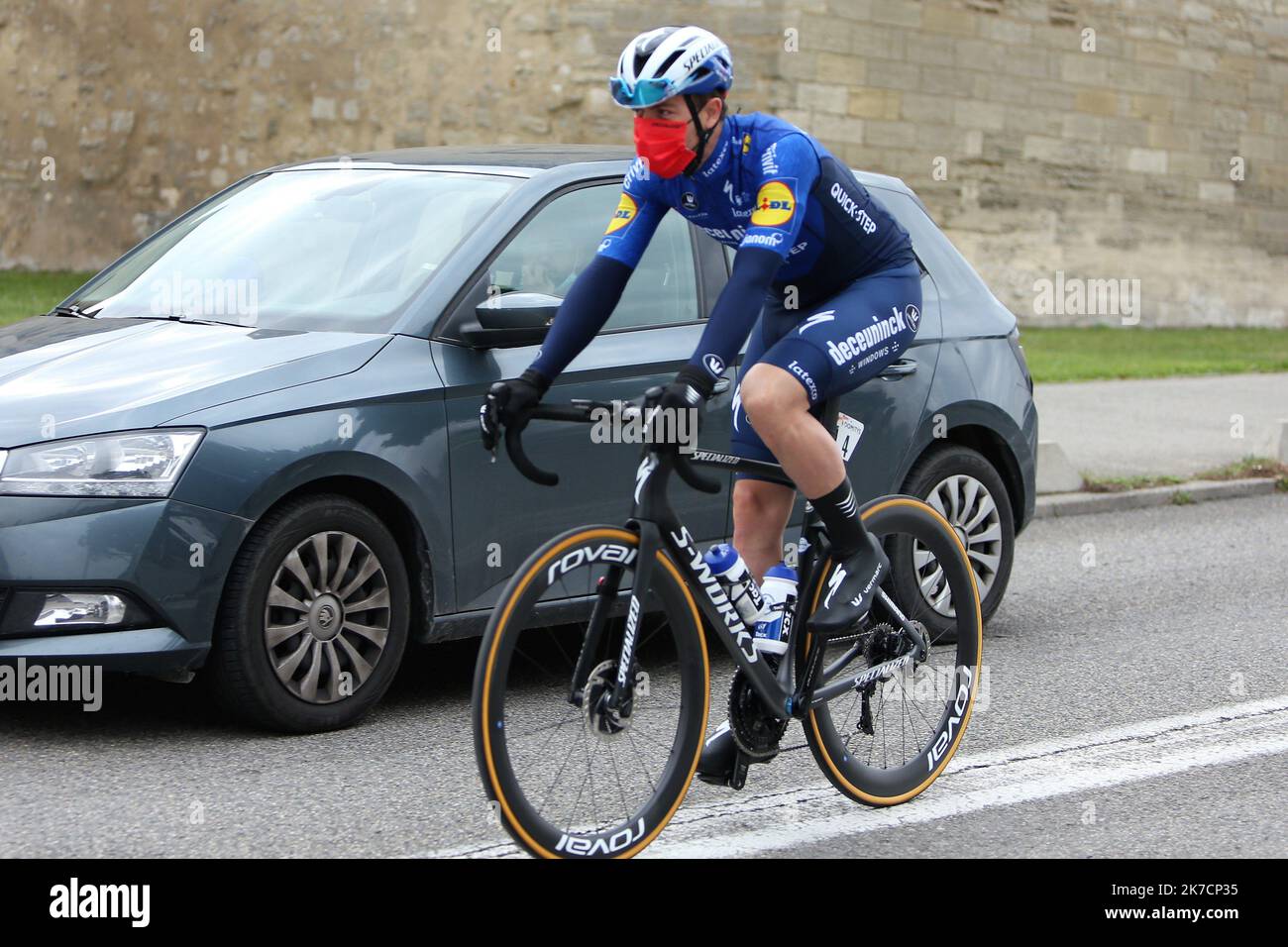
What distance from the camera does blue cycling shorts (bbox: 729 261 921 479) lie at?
4242mm

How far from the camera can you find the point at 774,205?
13.2 ft

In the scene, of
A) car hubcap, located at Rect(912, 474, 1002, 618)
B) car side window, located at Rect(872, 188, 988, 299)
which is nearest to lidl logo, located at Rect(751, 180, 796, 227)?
car hubcap, located at Rect(912, 474, 1002, 618)

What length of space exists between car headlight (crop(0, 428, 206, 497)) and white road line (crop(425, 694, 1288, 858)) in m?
1.41

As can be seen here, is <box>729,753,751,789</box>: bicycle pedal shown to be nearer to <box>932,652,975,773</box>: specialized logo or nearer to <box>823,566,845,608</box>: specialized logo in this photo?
<box>823,566,845,608</box>: specialized logo

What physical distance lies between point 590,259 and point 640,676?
2.42m

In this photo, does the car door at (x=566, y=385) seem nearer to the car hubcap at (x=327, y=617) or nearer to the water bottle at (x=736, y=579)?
the car hubcap at (x=327, y=617)

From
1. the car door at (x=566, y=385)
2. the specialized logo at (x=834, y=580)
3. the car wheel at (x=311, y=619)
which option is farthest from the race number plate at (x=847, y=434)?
the car wheel at (x=311, y=619)

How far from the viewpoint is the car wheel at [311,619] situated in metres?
5.00

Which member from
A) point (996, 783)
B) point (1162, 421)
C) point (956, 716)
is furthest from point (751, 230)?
point (1162, 421)

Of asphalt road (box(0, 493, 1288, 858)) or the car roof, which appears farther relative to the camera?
the car roof

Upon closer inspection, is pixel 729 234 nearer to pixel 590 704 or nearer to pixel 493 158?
pixel 590 704

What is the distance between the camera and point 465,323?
5539 mm
